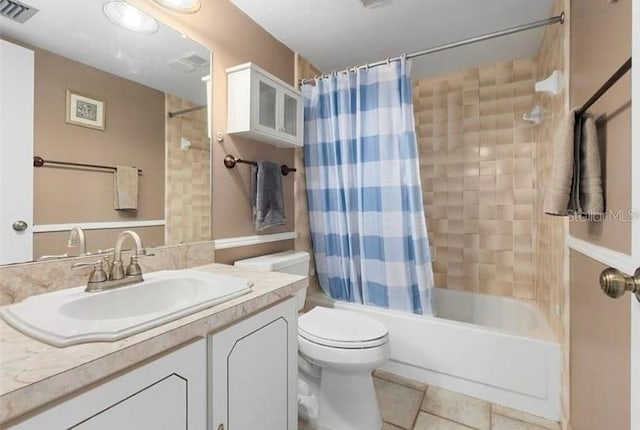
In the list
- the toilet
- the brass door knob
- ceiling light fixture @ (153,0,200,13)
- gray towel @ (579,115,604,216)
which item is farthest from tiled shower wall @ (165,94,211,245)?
gray towel @ (579,115,604,216)

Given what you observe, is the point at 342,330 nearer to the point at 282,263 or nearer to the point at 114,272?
the point at 282,263

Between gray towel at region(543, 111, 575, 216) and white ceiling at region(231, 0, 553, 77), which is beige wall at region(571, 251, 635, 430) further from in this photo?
white ceiling at region(231, 0, 553, 77)

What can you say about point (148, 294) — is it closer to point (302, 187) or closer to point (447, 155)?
point (302, 187)

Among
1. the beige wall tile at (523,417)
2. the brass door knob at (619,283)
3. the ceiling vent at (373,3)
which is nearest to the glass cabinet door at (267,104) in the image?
the ceiling vent at (373,3)

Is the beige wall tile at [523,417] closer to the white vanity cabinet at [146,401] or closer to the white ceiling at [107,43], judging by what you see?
the white vanity cabinet at [146,401]

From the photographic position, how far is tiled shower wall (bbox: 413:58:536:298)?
225cm

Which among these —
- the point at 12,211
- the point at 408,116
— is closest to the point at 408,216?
the point at 408,116

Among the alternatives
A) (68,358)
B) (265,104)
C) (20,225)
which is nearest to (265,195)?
(265,104)

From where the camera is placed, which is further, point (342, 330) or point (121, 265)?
point (342, 330)

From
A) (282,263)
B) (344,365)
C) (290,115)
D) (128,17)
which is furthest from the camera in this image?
(290,115)

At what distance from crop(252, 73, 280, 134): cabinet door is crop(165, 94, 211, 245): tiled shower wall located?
288 millimetres

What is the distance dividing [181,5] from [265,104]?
59 centimetres

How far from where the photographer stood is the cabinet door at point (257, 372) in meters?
0.82

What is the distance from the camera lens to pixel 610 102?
2.88ft
